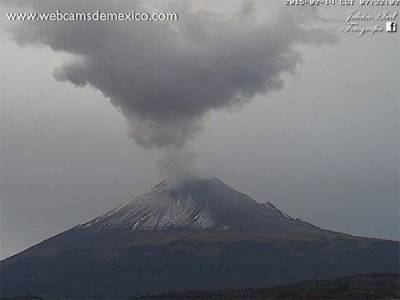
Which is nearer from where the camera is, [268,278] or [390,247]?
[268,278]

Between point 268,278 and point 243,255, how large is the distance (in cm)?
1589

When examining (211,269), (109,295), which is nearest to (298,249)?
(211,269)

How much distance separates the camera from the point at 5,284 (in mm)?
191250

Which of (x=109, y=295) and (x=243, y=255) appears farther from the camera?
(x=243, y=255)

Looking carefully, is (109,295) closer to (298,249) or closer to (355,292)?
(298,249)

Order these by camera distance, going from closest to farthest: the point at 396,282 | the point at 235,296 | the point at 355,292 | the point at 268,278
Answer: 1. the point at 355,292
2. the point at 396,282
3. the point at 235,296
4. the point at 268,278

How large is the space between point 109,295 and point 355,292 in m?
87.9

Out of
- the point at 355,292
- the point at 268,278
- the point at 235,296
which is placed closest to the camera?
the point at 355,292

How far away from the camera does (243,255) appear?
651ft

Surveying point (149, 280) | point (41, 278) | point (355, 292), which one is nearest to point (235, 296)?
point (355, 292)

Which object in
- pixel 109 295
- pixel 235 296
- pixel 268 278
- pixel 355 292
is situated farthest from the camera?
pixel 268 278

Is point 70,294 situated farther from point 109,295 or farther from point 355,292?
point 355,292

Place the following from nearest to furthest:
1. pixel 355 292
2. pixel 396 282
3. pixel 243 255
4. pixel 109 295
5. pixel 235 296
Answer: pixel 355 292 < pixel 396 282 < pixel 235 296 < pixel 109 295 < pixel 243 255

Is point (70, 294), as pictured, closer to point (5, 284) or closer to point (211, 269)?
point (5, 284)
